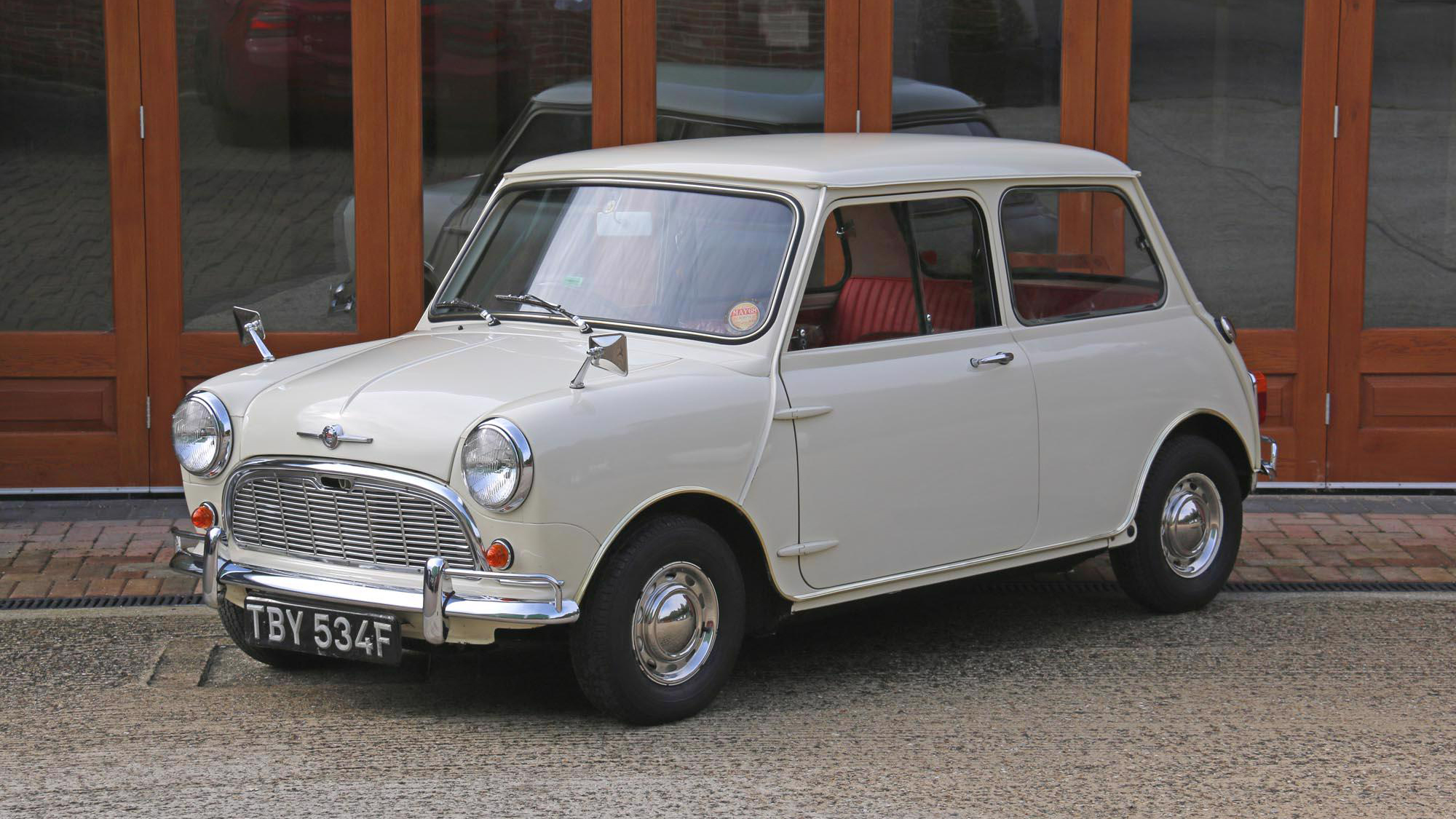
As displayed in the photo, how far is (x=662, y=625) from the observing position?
5.01 m

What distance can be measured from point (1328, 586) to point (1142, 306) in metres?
1.49

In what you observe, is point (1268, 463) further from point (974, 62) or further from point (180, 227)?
point (180, 227)

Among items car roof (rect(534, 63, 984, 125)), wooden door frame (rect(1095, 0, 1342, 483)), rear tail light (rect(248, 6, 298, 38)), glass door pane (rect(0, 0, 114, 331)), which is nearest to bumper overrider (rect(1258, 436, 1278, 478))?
wooden door frame (rect(1095, 0, 1342, 483))

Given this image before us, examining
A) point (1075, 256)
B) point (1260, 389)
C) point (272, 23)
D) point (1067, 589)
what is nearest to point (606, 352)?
point (1075, 256)

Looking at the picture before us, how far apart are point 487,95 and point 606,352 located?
150 inches

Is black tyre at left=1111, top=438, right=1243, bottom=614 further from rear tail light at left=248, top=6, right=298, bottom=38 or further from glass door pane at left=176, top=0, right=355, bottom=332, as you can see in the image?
rear tail light at left=248, top=6, right=298, bottom=38

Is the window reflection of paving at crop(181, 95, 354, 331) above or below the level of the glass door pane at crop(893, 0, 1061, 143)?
below

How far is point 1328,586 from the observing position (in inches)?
275

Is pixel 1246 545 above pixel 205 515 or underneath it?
underneath

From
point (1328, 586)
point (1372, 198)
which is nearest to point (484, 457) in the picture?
point (1328, 586)

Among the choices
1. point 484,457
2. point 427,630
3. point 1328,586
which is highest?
point 484,457

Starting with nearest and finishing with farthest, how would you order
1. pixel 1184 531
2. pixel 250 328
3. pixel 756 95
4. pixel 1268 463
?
pixel 250 328 → pixel 1184 531 → pixel 1268 463 → pixel 756 95

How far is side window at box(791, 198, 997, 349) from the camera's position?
555 cm

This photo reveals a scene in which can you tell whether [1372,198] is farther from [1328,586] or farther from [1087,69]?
[1328,586]
